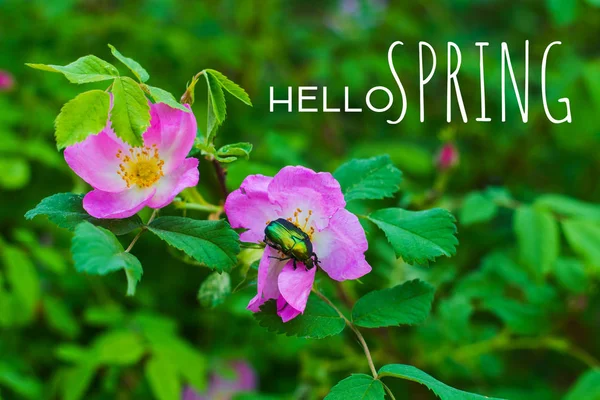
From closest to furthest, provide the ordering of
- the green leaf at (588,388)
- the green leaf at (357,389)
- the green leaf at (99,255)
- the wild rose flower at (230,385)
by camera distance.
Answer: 1. the green leaf at (99,255)
2. the green leaf at (357,389)
3. the green leaf at (588,388)
4. the wild rose flower at (230,385)

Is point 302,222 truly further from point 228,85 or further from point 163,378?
point 163,378

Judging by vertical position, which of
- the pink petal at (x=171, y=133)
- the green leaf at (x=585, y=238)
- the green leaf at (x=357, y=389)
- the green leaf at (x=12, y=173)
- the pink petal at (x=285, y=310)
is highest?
the pink petal at (x=171, y=133)

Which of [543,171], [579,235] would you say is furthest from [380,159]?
[543,171]

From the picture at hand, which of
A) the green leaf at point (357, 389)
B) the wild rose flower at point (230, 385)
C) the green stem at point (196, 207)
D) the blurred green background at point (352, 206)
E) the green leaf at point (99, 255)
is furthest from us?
the wild rose flower at point (230, 385)

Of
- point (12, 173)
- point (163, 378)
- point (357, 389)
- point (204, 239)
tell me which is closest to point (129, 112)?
point (204, 239)

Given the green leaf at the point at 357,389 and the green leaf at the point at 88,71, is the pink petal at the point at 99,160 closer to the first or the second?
the green leaf at the point at 88,71

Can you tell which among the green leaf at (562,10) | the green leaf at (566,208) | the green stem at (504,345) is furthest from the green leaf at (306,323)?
the green leaf at (562,10)

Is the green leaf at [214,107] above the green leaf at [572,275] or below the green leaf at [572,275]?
above

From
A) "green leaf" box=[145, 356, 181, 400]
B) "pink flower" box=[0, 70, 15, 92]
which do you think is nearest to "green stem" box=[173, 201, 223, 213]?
"green leaf" box=[145, 356, 181, 400]
